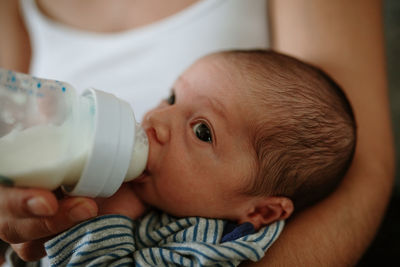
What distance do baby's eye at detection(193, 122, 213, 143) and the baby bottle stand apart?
0.22 m

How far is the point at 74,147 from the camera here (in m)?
0.58

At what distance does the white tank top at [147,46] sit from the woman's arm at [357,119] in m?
0.19

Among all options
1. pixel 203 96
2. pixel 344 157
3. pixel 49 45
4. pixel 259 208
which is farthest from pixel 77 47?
pixel 344 157

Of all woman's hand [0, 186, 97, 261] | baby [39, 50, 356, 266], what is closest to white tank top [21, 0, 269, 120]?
baby [39, 50, 356, 266]

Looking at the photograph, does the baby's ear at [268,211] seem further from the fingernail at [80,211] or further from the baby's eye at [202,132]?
the fingernail at [80,211]

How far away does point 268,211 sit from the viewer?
89 cm

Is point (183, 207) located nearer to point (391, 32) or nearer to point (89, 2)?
point (89, 2)

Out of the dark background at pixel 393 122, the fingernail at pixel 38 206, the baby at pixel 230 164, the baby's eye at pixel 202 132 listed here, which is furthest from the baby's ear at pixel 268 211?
the dark background at pixel 393 122

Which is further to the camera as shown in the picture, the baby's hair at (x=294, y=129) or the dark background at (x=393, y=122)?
the dark background at (x=393, y=122)

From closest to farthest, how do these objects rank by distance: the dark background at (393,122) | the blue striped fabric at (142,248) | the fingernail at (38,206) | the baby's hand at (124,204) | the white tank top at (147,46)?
the fingernail at (38,206), the blue striped fabric at (142,248), the baby's hand at (124,204), the white tank top at (147,46), the dark background at (393,122)

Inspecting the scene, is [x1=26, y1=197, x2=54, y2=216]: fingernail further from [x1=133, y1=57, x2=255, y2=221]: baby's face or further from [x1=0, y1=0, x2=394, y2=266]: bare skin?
[x1=133, y1=57, x2=255, y2=221]: baby's face

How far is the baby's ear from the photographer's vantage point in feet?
2.84

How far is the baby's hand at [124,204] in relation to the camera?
827 mm

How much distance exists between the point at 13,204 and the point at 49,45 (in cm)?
111
